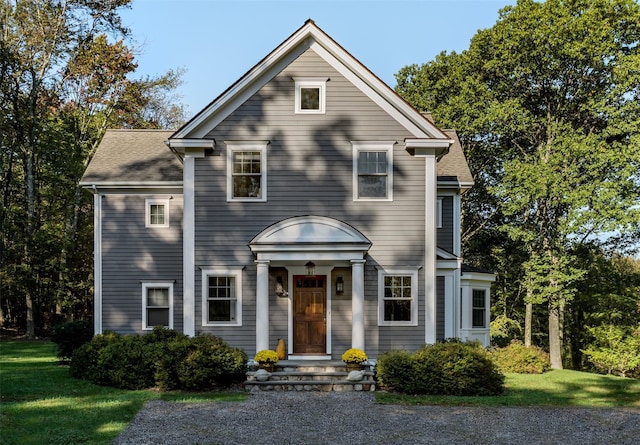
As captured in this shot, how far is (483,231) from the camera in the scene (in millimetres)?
32062

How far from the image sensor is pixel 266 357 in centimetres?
1575

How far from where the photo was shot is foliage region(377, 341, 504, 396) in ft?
47.9

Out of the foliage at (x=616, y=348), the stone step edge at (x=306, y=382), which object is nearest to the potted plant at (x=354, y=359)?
the stone step edge at (x=306, y=382)

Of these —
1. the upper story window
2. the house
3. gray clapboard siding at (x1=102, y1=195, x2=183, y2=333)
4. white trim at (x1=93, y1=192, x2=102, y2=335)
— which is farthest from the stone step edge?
→ the upper story window

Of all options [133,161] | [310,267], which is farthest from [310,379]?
[133,161]

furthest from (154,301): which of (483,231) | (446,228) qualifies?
(483,231)

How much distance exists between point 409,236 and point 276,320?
4.43 m

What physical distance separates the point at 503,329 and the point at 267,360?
58.9 feet

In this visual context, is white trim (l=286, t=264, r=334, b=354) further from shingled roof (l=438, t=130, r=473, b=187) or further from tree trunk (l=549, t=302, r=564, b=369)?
tree trunk (l=549, t=302, r=564, b=369)

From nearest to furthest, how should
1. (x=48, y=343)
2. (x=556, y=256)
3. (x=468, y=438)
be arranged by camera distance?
(x=468, y=438), (x=556, y=256), (x=48, y=343)

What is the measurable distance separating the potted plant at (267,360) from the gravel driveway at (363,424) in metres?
1.99

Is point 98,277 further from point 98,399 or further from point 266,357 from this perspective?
point 266,357

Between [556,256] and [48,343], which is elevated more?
[556,256]

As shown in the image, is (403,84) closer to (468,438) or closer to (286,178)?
(286,178)
